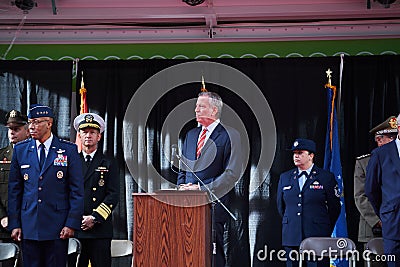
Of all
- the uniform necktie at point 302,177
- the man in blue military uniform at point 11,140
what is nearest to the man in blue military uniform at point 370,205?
the uniform necktie at point 302,177

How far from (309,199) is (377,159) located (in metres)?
1.09

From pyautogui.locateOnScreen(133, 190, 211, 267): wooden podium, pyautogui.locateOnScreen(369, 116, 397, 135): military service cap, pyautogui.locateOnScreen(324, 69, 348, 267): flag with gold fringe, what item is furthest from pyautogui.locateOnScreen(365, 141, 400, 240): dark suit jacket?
pyautogui.locateOnScreen(324, 69, 348, 267): flag with gold fringe

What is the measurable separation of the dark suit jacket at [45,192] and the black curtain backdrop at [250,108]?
2.62 metres

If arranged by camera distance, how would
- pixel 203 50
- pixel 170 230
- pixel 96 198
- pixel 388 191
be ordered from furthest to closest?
1. pixel 203 50
2. pixel 96 198
3. pixel 388 191
4. pixel 170 230

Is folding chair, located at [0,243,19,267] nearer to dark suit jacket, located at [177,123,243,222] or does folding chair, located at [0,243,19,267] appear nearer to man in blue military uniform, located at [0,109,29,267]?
man in blue military uniform, located at [0,109,29,267]

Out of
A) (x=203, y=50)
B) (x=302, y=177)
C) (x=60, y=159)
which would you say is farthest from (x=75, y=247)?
(x=203, y=50)

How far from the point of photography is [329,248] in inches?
219

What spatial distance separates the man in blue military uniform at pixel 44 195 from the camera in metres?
4.68

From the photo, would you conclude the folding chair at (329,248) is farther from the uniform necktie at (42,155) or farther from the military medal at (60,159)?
the uniform necktie at (42,155)

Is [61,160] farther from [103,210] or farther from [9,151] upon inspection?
[9,151]

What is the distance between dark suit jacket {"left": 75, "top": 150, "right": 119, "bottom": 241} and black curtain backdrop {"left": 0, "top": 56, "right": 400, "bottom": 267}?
189cm

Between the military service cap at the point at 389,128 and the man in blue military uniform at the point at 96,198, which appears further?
the military service cap at the point at 389,128

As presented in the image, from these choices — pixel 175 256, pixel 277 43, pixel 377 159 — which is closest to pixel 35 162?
pixel 175 256

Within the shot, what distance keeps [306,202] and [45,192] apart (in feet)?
8.08
